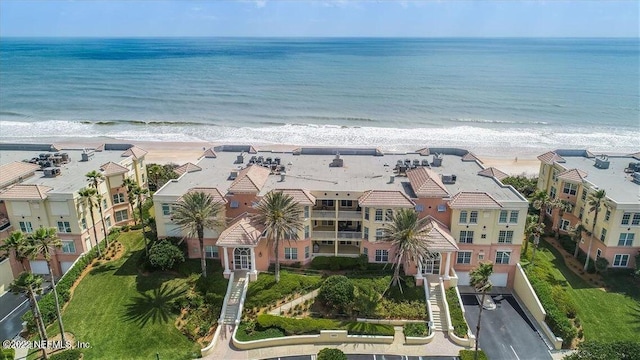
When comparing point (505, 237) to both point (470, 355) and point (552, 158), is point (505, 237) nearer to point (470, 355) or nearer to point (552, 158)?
point (470, 355)

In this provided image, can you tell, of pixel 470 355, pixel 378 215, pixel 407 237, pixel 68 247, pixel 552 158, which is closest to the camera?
pixel 470 355

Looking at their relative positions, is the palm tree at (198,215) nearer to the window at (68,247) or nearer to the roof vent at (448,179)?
the window at (68,247)

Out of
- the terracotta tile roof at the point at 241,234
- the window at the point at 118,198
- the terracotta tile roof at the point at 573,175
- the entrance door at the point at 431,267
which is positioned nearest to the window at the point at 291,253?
the terracotta tile roof at the point at 241,234

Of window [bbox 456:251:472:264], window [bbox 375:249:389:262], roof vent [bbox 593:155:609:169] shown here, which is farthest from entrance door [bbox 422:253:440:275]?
roof vent [bbox 593:155:609:169]

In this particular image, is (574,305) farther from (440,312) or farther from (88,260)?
(88,260)

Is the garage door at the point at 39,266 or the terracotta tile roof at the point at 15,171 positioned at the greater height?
the terracotta tile roof at the point at 15,171

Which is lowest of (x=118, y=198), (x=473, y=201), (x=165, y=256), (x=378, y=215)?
(x=165, y=256)

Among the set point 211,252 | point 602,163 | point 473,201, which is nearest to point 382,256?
point 473,201
